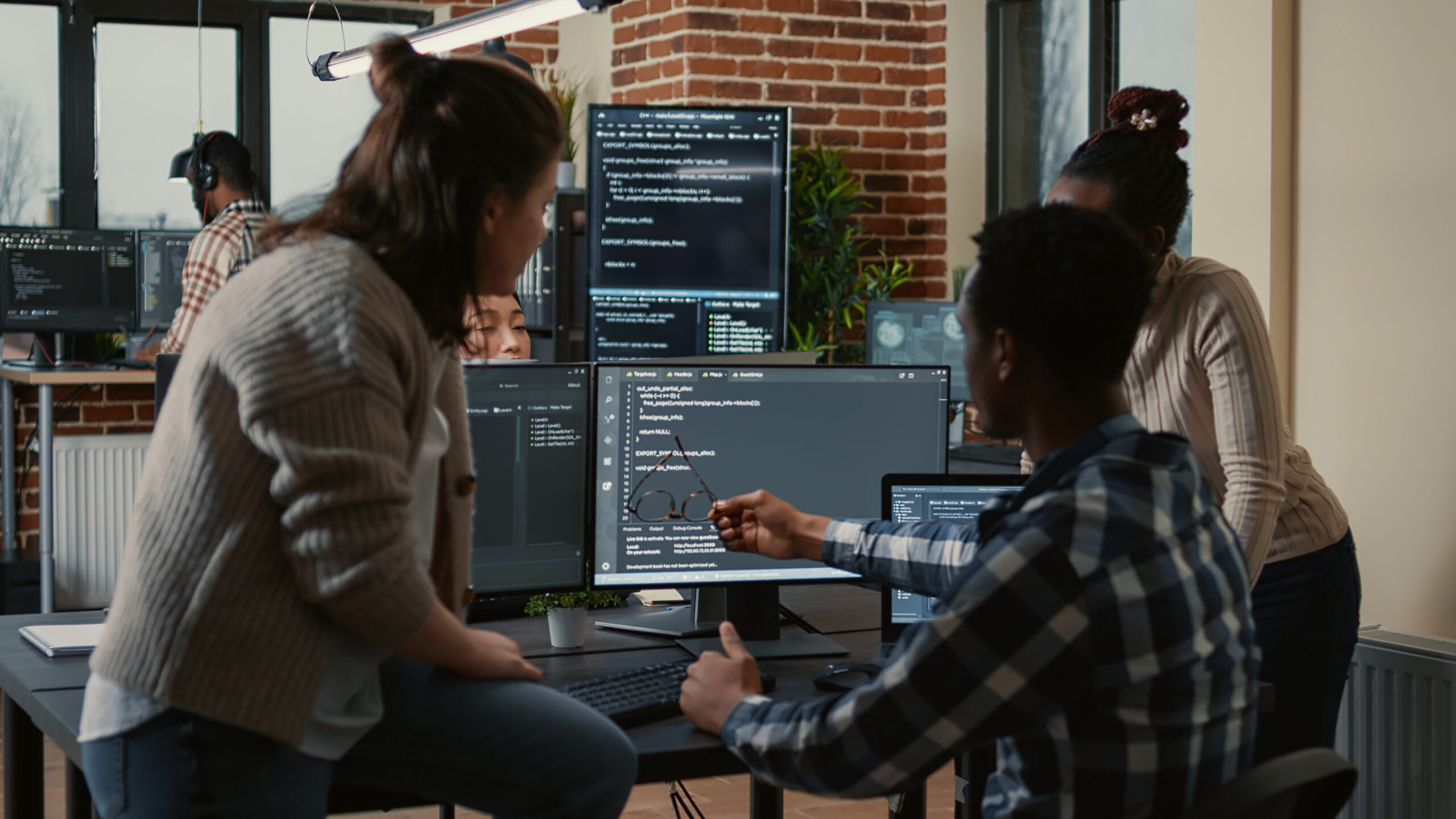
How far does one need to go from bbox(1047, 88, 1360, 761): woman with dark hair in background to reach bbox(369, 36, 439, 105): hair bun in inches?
35.2

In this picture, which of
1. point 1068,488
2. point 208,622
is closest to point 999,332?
point 1068,488

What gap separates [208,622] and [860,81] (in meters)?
4.46

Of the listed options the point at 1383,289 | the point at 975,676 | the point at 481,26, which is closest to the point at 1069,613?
the point at 975,676

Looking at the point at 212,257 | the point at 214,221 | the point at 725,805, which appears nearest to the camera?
the point at 725,805

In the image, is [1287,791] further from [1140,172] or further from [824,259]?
[824,259]

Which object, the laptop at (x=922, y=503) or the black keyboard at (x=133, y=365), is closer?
the laptop at (x=922, y=503)

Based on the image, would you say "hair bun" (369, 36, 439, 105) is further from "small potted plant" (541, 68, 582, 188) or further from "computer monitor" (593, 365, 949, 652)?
"small potted plant" (541, 68, 582, 188)

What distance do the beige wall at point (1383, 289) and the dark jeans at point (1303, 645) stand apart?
2.97 ft

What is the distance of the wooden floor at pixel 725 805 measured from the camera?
3205 mm

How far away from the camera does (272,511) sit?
1.12 metres

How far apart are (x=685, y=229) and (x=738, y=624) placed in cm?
261

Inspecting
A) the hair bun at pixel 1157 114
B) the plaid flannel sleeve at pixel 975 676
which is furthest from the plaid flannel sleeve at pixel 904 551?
the hair bun at pixel 1157 114

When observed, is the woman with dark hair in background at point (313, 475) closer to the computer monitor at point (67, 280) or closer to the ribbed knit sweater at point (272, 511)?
the ribbed knit sweater at point (272, 511)

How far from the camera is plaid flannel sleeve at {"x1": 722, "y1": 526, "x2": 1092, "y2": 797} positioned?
1.07 metres
